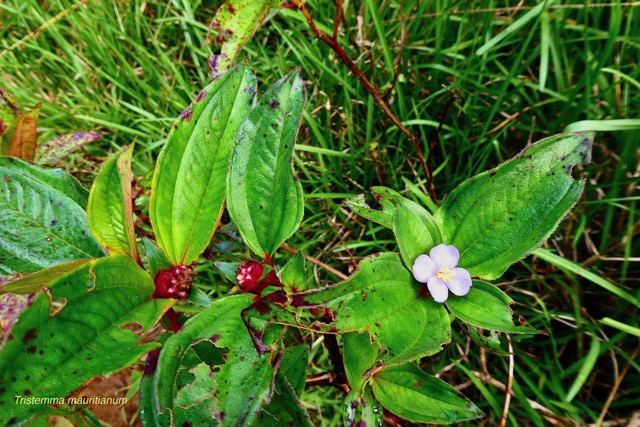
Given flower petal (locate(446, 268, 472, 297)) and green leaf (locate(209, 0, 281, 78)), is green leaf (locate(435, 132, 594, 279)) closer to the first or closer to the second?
flower petal (locate(446, 268, 472, 297))

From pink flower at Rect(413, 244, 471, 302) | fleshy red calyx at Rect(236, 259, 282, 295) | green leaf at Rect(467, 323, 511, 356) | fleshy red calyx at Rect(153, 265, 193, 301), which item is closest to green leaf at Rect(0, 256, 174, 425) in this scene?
fleshy red calyx at Rect(153, 265, 193, 301)

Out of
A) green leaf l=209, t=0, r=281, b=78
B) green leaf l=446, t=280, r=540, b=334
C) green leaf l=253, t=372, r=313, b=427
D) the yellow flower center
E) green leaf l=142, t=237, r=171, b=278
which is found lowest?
green leaf l=253, t=372, r=313, b=427

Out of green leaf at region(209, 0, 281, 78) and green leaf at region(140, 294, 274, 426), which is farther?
green leaf at region(209, 0, 281, 78)

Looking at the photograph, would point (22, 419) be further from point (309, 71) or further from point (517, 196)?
point (309, 71)

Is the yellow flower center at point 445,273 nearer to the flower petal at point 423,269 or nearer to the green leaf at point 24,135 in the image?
the flower petal at point 423,269

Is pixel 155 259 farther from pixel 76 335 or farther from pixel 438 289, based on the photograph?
pixel 438 289

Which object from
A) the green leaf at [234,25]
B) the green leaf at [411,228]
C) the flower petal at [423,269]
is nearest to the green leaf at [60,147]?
the green leaf at [234,25]

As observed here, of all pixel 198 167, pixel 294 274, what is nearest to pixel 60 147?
pixel 198 167
